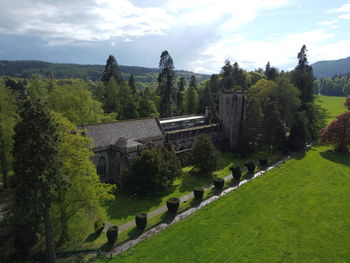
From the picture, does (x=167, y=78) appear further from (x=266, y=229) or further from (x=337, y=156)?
(x=266, y=229)

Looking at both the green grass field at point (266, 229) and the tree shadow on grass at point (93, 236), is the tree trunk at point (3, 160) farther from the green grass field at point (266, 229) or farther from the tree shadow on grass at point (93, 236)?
the green grass field at point (266, 229)

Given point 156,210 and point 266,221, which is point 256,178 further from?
point 156,210

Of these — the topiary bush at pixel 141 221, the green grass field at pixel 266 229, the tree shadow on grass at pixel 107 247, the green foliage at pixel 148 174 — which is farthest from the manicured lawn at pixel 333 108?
the tree shadow on grass at pixel 107 247

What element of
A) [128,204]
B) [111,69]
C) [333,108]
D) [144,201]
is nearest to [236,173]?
[144,201]

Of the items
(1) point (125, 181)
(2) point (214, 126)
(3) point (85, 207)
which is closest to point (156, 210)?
(1) point (125, 181)

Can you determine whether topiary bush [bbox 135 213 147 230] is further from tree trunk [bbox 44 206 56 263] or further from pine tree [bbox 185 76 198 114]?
pine tree [bbox 185 76 198 114]

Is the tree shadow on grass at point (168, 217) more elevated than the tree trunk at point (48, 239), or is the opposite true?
the tree trunk at point (48, 239)

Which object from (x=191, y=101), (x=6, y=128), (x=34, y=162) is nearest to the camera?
(x=34, y=162)

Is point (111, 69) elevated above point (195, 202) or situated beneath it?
elevated above
